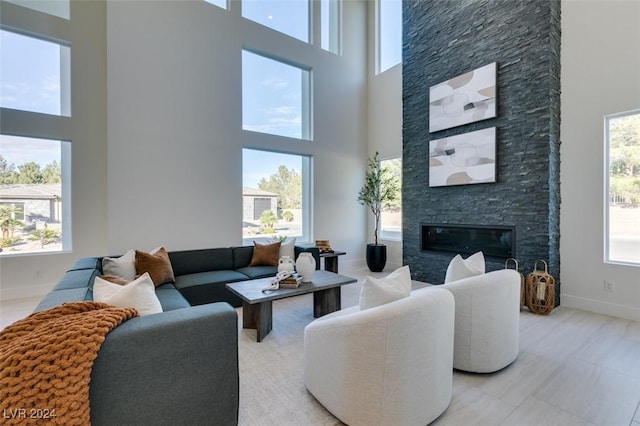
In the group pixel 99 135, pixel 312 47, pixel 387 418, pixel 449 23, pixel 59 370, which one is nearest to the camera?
pixel 59 370

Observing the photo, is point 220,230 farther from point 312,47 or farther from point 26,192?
point 312,47

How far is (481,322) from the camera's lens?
2.11 metres

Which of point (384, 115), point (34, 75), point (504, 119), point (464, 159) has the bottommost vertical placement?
point (464, 159)

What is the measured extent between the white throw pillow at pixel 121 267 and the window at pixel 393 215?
4564mm

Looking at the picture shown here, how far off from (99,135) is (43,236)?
160cm

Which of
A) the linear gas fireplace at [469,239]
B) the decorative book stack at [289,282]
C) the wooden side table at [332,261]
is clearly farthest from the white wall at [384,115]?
the decorative book stack at [289,282]

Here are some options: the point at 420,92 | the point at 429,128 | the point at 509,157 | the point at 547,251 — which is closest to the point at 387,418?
the point at 547,251

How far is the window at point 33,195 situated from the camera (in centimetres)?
386

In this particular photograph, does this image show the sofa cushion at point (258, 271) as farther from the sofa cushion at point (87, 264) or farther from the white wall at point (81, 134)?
the white wall at point (81, 134)

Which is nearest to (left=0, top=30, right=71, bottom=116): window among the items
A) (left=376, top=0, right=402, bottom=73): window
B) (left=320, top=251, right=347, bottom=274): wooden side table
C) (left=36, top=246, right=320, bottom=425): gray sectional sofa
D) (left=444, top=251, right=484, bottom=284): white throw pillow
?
(left=36, top=246, right=320, bottom=425): gray sectional sofa

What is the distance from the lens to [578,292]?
3.54 metres

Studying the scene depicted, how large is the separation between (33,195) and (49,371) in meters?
4.25

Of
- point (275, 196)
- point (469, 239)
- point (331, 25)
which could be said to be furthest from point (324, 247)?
point (331, 25)

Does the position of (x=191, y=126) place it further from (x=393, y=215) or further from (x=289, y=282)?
(x=393, y=215)
